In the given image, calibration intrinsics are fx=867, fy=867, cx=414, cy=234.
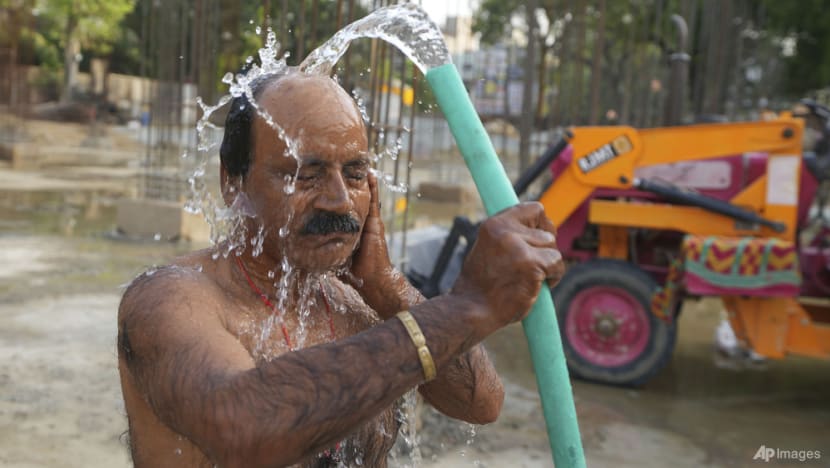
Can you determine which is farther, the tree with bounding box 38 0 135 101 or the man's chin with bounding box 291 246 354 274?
the tree with bounding box 38 0 135 101

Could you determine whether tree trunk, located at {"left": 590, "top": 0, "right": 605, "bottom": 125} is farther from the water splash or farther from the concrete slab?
the water splash

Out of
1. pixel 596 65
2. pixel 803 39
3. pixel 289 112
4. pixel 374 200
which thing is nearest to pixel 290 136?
pixel 289 112

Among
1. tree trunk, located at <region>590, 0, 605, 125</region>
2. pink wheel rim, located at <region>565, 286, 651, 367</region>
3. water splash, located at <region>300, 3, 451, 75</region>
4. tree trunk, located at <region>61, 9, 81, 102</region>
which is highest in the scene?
tree trunk, located at <region>61, 9, 81, 102</region>

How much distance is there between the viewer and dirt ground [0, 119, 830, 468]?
4.20m

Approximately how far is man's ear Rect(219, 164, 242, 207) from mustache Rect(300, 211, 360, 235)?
181 millimetres

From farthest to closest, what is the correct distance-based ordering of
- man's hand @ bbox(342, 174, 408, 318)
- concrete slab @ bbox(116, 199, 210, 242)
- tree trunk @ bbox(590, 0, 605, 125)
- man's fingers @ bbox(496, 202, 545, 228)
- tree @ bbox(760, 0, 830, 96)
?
tree @ bbox(760, 0, 830, 96), concrete slab @ bbox(116, 199, 210, 242), tree trunk @ bbox(590, 0, 605, 125), man's hand @ bbox(342, 174, 408, 318), man's fingers @ bbox(496, 202, 545, 228)

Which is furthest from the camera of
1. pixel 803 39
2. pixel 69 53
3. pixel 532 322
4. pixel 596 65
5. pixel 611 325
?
pixel 69 53

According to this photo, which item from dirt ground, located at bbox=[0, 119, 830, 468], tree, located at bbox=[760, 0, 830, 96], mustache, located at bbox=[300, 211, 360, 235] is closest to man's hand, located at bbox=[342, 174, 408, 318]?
mustache, located at bbox=[300, 211, 360, 235]

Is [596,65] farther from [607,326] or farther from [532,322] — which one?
[532,322]

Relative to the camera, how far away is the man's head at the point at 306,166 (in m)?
1.45

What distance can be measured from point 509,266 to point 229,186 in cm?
60

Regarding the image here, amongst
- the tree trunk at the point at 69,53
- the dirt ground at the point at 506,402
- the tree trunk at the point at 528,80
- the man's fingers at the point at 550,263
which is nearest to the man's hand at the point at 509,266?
the man's fingers at the point at 550,263

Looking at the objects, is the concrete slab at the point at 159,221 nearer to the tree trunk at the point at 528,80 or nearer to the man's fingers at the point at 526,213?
the tree trunk at the point at 528,80

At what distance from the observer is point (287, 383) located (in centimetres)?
124
